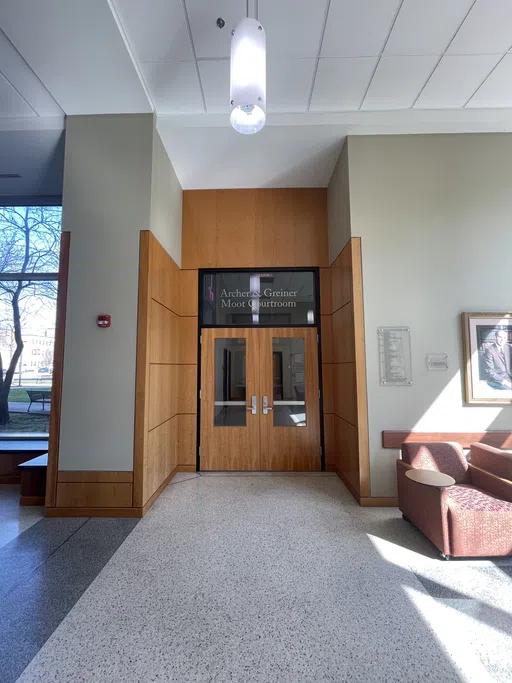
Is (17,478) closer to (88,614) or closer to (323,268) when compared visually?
(88,614)

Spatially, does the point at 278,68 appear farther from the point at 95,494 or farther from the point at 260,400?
the point at 95,494

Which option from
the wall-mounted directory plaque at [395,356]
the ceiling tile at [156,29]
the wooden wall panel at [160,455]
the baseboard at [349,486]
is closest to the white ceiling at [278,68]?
the ceiling tile at [156,29]

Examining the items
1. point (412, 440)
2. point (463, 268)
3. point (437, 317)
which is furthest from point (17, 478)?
point (463, 268)

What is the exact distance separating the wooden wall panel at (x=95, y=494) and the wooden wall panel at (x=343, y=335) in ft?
9.93

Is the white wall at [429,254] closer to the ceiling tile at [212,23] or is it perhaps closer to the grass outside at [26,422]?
the ceiling tile at [212,23]

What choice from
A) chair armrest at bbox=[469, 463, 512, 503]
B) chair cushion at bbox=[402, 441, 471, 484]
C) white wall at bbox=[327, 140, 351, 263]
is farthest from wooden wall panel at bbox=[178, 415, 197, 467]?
chair armrest at bbox=[469, 463, 512, 503]

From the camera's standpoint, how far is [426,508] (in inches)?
112

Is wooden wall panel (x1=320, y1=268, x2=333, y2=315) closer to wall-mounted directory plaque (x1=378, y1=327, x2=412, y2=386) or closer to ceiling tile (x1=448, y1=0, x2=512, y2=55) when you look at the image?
wall-mounted directory plaque (x1=378, y1=327, x2=412, y2=386)

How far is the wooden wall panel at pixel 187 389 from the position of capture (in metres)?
4.98

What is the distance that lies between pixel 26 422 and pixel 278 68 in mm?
6030

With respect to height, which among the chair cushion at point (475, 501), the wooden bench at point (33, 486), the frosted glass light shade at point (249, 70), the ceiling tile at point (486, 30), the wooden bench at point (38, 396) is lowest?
the wooden bench at point (33, 486)

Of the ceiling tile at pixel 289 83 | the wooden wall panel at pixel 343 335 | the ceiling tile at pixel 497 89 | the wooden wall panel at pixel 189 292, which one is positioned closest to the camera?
the ceiling tile at pixel 289 83

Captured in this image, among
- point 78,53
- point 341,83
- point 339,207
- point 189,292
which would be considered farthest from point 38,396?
point 341,83

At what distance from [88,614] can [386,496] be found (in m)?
3.08
